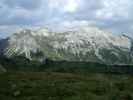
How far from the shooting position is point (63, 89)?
60.7 meters

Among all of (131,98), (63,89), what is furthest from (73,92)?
(131,98)

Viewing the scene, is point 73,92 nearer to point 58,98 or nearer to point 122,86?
point 58,98

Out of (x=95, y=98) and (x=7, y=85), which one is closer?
(x=95, y=98)

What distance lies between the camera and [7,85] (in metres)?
71.2

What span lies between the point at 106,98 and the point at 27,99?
1131 centimetres

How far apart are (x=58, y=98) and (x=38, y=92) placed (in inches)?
407

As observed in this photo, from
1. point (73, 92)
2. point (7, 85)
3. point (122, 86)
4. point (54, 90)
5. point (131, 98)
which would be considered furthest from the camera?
point (7, 85)

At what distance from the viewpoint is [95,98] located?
4622cm

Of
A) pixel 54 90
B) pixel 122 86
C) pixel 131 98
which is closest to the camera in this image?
pixel 131 98

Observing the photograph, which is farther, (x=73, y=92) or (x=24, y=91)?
(x=24, y=91)

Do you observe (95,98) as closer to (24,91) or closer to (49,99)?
(49,99)

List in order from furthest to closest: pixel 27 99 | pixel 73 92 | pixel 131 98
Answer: pixel 73 92
pixel 27 99
pixel 131 98

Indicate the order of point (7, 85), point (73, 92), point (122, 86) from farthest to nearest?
point (7, 85), point (122, 86), point (73, 92)

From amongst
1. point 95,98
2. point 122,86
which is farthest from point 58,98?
point 122,86
